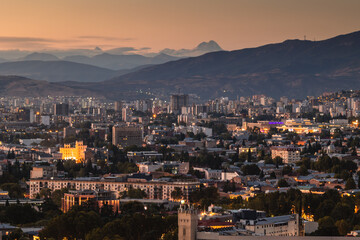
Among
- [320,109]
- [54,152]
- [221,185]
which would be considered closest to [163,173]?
[221,185]

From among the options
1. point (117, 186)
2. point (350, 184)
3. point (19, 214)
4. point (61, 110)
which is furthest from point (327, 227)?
point (61, 110)

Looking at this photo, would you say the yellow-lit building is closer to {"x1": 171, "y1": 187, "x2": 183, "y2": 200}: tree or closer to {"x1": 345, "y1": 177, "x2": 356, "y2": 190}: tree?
{"x1": 171, "y1": 187, "x2": 183, "y2": 200}: tree

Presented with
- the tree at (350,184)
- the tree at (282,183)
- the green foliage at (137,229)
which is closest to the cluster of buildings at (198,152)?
the tree at (350,184)

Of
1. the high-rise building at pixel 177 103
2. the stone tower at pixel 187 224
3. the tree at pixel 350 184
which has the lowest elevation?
the tree at pixel 350 184

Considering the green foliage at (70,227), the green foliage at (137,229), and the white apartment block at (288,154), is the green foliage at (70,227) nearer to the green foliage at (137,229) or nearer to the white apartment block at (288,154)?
the green foliage at (137,229)

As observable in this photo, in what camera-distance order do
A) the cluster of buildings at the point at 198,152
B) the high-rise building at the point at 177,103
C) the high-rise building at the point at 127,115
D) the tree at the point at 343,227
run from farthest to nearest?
the high-rise building at the point at 177,103
the high-rise building at the point at 127,115
the cluster of buildings at the point at 198,152
the tree at the point at 343,227

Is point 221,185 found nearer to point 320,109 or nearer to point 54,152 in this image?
point 54,152

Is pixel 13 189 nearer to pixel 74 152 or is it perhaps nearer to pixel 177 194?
pixel 177 194
